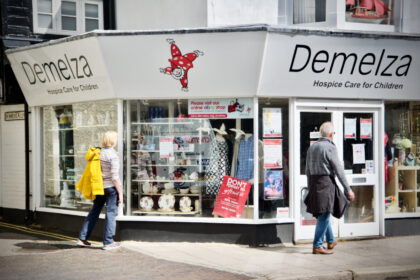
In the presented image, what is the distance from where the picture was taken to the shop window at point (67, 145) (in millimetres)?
9891

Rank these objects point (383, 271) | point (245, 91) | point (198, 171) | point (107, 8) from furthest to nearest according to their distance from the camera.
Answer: point (107, 8) → point (198, 171) → point (245, 91) → point (383, 271)

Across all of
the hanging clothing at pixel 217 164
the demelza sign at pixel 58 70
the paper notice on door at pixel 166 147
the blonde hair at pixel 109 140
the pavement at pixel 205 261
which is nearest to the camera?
the pavement at pixel 205 261

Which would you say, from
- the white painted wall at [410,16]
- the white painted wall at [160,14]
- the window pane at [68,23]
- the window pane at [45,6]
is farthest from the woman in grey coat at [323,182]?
the window pane at [45,6]

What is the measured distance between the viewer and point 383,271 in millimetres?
6855

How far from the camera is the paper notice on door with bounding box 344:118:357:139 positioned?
30.4 ft

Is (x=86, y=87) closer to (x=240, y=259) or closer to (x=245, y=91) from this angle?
(x=245, y=91)

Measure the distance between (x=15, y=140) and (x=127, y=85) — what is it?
3.86 metres

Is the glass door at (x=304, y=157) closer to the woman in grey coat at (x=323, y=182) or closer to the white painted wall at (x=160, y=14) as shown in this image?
the woman in grey coat at (x=323, y=182)

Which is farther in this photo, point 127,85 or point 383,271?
point 127,85

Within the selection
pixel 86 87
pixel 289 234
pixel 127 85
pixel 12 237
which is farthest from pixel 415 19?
pixel 12 237

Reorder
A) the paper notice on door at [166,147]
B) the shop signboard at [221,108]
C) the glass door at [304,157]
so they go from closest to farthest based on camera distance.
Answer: the shop signboard at [221,108] → the glass door at [304,157] → the paper notice on door at [166,147]

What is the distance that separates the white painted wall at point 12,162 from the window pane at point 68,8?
2.28 meters

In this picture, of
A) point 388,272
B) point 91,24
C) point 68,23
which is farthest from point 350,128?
point 68,23

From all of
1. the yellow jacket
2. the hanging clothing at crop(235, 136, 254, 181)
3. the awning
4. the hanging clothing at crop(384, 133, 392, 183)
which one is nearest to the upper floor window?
the awning
